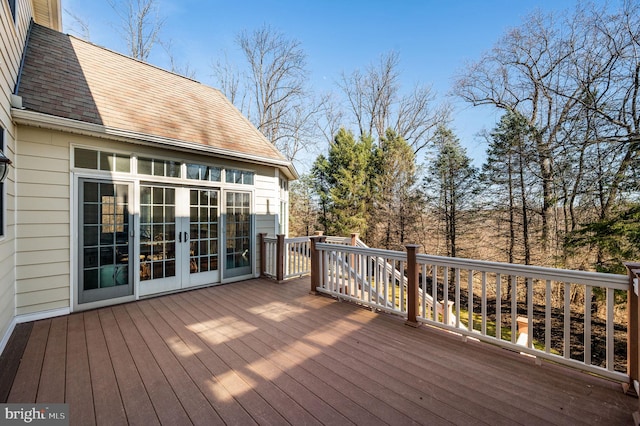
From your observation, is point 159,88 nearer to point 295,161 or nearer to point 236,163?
point 236,163

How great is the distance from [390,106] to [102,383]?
1576 cm

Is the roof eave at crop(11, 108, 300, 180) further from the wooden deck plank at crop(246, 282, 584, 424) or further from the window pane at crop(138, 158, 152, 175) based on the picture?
the wooden deck plank at crop(246, 282, 584, 424)

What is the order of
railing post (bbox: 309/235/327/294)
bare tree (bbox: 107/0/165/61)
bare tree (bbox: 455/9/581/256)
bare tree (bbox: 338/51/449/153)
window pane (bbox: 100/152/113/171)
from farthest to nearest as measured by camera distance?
bare tree (bbox: 338/51/449/153)
bare tree (bbox: 107/0/165/61)
bare tree (bbox: 455/9/581/256)
railing post (bbox: 309/235/327/294)
window pane (bbox: 100/152/113/171)

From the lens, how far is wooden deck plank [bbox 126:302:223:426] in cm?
179

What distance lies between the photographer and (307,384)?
2.13 meters

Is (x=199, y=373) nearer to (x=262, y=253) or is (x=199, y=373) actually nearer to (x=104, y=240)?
(x=104, y=240)

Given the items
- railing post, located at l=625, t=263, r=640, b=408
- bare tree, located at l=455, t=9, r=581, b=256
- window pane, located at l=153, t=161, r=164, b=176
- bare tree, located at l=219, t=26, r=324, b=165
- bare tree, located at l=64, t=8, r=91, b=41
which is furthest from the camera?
bare tree, located at l=219, t=26, r=324, b=165

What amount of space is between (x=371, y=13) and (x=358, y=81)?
16.7ft

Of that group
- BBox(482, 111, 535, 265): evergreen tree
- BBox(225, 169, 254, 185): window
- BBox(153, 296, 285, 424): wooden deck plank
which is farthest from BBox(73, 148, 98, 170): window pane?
BBox(482, 111, 535, 265): evergreen tree

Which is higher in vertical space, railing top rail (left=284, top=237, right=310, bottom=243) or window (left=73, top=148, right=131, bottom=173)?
window (left=73, top=148, right=131, bottom=173)

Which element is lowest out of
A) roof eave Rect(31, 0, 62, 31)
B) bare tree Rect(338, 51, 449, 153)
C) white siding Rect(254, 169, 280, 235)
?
white siding Rect(254, 169, 280, 235)

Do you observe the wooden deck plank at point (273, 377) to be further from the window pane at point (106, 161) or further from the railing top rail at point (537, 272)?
the window pane at point (106, 161)

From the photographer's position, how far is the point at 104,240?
3.90 meters

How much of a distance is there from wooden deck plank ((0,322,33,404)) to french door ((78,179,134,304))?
64 centimetres
